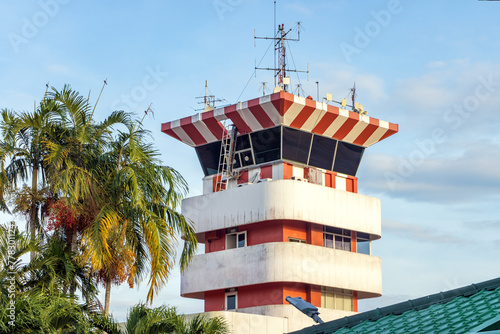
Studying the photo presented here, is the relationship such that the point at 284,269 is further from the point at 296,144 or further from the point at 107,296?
the point at 107,296

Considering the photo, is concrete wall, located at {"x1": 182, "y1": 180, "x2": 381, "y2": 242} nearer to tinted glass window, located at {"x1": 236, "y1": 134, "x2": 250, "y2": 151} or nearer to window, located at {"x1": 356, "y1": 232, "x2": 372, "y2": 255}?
window, located at {"x1": 356, "y1": 232, "x2": 372, "y2": 255}

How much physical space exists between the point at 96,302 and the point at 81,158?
223 inches

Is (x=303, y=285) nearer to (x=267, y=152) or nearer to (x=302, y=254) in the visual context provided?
(x=302, y=254)

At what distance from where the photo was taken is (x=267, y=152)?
46.9 meters

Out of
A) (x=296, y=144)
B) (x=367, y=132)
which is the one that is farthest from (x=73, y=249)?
(x=367, y=132)

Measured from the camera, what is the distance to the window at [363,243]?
161ft

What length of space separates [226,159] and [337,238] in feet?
26.8

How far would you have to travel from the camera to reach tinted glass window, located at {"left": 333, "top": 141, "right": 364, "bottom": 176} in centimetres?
4894

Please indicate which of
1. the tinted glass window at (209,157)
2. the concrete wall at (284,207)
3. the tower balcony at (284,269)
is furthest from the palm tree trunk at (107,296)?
the tinted glass window at (209,157)

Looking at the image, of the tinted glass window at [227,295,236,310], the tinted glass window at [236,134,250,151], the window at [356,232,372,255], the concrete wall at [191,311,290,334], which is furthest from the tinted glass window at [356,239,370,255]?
the tinted glass window at [236,134,250,151]

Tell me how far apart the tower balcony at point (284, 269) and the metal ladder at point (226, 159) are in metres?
4.44

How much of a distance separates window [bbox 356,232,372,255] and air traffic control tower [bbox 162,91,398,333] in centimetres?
6

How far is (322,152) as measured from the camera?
48125 millimetres

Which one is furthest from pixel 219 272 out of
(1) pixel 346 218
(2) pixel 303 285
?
(1) pixel 346 218
